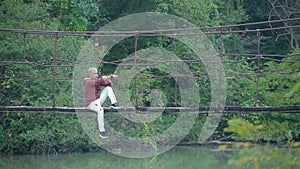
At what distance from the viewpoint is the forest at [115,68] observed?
50.0 feet

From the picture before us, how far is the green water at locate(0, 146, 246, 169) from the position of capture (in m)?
13.2

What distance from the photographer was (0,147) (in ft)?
48.6

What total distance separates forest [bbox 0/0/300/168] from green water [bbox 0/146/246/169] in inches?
23.4

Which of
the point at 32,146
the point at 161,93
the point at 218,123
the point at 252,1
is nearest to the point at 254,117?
the point at 218,123

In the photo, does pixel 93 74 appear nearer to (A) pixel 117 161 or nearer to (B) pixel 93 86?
(B) pixel 93 86

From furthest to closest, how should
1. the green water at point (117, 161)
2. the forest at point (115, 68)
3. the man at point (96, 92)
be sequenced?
the forest at point (115, 68) < the green water at point (117, 161) < the man at point (96, 92)

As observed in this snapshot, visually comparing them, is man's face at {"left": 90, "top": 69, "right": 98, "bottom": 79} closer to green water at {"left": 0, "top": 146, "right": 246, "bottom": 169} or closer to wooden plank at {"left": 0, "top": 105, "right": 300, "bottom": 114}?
wooden plank at {"left": 0, "top": 105, "right": 300, "bottom": 114}

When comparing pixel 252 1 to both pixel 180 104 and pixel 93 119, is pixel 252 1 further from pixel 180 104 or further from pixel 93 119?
pixel 93 119

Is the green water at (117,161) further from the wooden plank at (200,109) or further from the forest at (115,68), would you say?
the wooden plank at (200,109)

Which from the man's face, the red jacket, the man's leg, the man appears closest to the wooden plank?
the man's leg

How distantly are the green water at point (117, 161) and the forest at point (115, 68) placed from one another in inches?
23.4

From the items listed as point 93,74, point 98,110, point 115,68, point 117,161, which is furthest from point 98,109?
point 115,68

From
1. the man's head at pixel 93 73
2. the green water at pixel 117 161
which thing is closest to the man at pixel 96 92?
the man's head at pixel 93 73

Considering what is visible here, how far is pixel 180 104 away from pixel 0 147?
5181 millimetres
